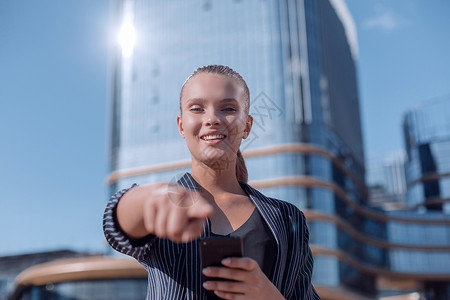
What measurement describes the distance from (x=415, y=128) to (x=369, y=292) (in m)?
24.7

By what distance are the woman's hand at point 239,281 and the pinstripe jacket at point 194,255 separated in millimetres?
186

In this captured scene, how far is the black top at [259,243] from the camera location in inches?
68.5

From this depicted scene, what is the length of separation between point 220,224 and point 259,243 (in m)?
0.15

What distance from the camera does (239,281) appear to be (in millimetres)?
1443

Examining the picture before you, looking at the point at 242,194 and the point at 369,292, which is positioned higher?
the point at 242,194

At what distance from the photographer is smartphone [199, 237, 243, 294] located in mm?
1360

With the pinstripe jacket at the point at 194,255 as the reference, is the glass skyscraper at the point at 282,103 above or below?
above

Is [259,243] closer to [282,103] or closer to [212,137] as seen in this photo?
[212,137]

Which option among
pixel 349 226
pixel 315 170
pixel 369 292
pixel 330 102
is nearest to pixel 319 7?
pixel 330 102

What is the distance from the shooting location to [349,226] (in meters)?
46.7

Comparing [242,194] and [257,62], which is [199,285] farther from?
[257,62]

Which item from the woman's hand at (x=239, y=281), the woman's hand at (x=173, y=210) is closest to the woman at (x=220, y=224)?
the woman's hand at (x=239, y=281)

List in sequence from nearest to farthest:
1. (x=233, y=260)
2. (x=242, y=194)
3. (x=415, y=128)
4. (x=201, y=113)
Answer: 1. (x=233, y=260)
2. (x=201, y=113)
3. (x=242, y=194)
4. (x=415, y=128)

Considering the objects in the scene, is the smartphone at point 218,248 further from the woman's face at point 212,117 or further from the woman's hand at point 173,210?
the woman's face at point 212,117
